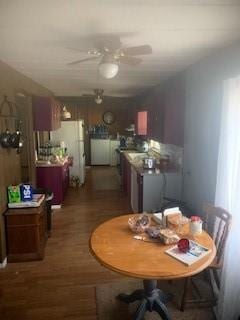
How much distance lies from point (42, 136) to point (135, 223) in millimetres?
3985

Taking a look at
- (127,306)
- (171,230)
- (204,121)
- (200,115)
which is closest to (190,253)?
(171,230)

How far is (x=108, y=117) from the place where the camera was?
912cm

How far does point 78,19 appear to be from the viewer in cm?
171

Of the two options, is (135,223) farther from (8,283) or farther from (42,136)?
(42,136)

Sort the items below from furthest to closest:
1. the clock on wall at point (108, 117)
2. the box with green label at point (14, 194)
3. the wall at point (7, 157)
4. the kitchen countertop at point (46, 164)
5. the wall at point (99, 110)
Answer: the clock on wall at point (108, 117)
the wall at point (99, 110)
the kitchen countertop at point (46, 164)
the box with green label at point (14, 194)
the wall at point (7, 157)

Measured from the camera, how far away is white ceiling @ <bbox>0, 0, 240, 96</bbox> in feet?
5.00

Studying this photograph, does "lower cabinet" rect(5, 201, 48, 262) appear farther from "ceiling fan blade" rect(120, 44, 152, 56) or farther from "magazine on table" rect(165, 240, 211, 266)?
"ceiling fan blade" rect(120, 44, 152, 56)

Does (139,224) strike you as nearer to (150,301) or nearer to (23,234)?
(150,301)

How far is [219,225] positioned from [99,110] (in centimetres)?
732

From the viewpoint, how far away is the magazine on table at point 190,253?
168 centimetres

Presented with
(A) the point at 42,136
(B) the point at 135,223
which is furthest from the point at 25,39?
(A) the point at 42,136

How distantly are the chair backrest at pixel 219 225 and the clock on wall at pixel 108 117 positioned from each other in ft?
22.8

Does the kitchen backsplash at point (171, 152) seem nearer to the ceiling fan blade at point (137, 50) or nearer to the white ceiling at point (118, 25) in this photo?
→ the white ceiling at point (118, 25)

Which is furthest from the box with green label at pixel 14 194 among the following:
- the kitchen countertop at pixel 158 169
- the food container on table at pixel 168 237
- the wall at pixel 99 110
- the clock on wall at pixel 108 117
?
the clock on wall at pixel 108 117
